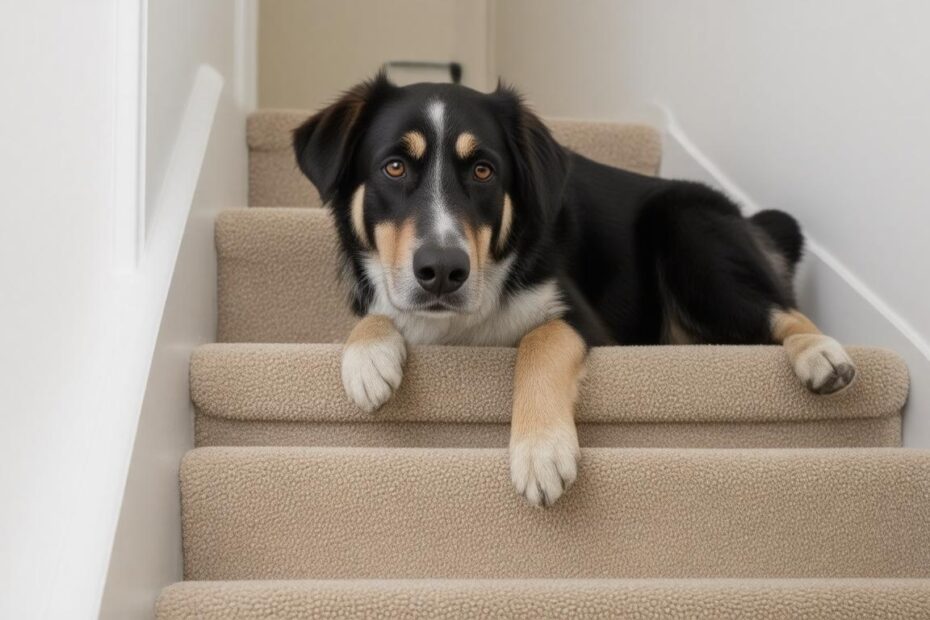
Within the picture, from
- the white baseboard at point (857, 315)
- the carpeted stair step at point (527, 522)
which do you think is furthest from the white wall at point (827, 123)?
the carpeted stair step at point (527, 522)

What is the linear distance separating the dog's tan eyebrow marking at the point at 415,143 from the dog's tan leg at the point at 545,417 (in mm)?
394

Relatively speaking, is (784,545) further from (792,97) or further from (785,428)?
(792,97)

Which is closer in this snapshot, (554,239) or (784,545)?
(784,545)

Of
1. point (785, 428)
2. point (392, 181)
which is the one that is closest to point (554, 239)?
point (392, 181)

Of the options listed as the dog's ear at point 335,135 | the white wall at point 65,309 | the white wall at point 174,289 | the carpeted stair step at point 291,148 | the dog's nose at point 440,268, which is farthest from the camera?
the carpeted stair step at point 291,148

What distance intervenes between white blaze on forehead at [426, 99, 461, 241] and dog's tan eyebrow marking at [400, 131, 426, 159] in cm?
2

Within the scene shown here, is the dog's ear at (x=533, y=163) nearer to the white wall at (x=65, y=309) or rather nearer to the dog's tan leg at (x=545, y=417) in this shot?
the dog's tan leg at (x=545, y=417)

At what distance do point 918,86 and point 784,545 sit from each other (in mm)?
867

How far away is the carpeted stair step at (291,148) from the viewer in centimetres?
269

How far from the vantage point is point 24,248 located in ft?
4.31

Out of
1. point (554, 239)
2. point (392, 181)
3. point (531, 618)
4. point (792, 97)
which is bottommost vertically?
point (531, 618)

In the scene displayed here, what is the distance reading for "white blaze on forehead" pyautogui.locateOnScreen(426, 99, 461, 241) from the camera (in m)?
1.67

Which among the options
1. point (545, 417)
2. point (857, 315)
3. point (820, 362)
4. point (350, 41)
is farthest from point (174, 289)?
point (350, 41)

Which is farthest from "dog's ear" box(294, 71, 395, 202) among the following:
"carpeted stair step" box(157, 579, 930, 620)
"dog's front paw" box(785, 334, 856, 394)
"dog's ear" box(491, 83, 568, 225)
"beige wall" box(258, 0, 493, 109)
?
"beige wall" box(258, 0, 493, 109)
